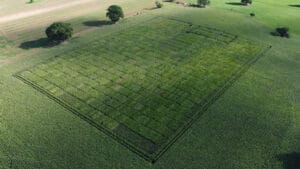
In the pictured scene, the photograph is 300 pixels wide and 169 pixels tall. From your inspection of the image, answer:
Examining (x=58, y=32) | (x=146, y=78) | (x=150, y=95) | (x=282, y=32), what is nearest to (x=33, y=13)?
(x=58, y=32)

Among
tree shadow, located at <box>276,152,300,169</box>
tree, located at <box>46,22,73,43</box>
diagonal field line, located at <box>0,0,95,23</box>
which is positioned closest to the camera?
tree shadow, located at <box>276,152,300,169</box>

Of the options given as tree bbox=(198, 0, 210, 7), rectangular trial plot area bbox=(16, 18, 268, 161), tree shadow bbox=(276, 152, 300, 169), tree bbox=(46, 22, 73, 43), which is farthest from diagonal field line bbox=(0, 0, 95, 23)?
tree shadow bbox=(276, 152, 300, 169)

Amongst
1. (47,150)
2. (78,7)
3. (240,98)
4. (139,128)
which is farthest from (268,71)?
(78,7)

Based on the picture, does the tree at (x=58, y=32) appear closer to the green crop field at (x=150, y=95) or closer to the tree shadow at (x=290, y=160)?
the green crop field at (x=150, y=95)

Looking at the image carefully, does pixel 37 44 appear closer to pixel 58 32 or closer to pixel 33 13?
pixel 58 32

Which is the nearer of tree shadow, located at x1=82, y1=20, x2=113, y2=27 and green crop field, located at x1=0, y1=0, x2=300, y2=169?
green crop field, located at x1=0, y1=0, x2=300, y2=169

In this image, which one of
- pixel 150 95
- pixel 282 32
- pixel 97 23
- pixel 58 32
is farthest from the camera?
pixel 97 23

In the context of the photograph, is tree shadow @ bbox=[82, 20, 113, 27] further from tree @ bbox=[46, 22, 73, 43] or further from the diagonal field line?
the diagonal field line
